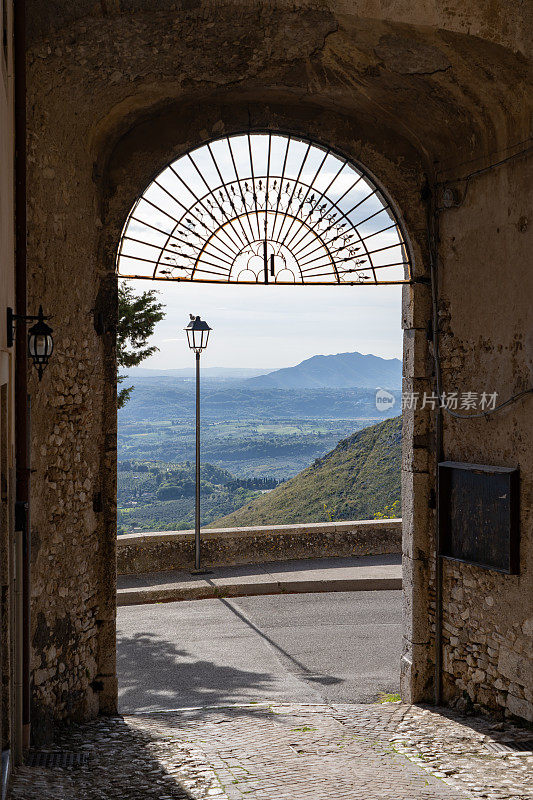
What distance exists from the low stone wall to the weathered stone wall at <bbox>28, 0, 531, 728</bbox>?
499 centimetres

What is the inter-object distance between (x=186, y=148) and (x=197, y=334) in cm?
520

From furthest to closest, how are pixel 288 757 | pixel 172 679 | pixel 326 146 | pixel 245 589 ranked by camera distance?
1. pixel 245 589
2. pixel 172 679
3. pixel 326 146
4. pixel 288 757

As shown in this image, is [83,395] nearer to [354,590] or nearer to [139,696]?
[139,696]

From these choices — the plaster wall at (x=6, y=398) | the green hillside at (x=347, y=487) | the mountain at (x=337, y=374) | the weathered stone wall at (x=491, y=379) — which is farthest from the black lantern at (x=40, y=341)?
the mountain at (x=337, y=374)

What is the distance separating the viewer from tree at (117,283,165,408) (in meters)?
13.1

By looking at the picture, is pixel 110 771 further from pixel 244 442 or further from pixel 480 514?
pixel 244 442

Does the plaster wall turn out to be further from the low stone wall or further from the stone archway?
the low stone wall

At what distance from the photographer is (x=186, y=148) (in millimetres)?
7703

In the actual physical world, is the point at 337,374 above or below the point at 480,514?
above

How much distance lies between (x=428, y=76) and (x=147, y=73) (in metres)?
2.32

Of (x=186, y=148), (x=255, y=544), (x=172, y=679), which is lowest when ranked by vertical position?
(x=172, y=679)

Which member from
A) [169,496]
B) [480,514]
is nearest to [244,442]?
[169,496]

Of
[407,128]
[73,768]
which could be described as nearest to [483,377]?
[407,128]

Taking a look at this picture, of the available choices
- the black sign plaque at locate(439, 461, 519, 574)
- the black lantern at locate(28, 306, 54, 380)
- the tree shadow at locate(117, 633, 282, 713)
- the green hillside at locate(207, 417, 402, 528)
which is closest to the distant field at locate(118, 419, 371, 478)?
the green hillside at locate(207, 417, 402, 528)
